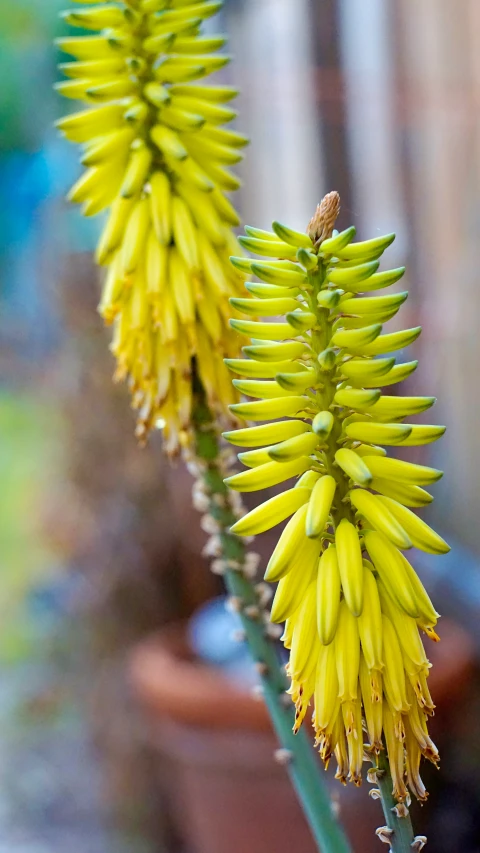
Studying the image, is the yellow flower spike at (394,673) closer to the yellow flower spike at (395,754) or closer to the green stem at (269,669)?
the yellow flower spike at (395,754)

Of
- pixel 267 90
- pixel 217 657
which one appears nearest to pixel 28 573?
pixel 217 657

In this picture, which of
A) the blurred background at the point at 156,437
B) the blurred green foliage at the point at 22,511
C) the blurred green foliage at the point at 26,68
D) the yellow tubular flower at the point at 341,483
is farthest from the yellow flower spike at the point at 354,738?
the blurred green foliage at the point at 26,68

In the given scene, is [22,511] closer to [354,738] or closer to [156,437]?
[156,437]

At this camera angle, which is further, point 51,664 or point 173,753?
point 51,664

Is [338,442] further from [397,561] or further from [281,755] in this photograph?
[281,755]

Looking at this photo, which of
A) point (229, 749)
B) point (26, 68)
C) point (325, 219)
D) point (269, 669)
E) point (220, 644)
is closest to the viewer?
point (325, 219)

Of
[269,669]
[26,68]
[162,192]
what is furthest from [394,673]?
[26,68]

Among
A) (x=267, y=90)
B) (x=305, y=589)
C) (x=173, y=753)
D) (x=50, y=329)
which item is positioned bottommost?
(x=173, y=753)
